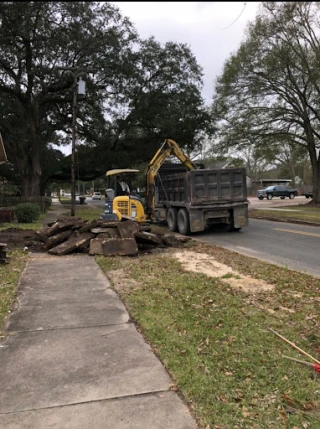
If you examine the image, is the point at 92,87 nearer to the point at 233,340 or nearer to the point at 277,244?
the point at 277,244

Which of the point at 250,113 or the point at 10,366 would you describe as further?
the point at 250,113

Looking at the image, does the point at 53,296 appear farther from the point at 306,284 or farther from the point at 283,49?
the point at 283,49

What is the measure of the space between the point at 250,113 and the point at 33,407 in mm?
28681

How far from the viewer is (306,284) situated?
265 inches

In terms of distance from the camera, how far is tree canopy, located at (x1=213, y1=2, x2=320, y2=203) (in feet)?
91.8

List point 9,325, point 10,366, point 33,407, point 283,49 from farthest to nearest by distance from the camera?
1. point 283,49
2. point 9,325
3. point 10,366
4. point 33,407

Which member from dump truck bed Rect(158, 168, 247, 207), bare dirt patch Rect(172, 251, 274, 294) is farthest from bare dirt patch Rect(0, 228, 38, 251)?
dump truck bed Rect(158, 168, 247, 207)

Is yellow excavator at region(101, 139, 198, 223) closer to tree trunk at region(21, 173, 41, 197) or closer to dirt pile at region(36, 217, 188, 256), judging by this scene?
dirt pile at region(36, 217, 188, 256)

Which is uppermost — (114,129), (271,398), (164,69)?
(164,69)

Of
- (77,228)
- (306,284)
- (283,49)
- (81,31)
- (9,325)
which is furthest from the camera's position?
(283,49)

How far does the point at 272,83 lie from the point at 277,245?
816 inches

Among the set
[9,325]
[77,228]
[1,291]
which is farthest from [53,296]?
[77,228]

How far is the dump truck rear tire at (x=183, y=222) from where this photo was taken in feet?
48.6

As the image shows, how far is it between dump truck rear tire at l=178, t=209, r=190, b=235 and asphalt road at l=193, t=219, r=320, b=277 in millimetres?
484
